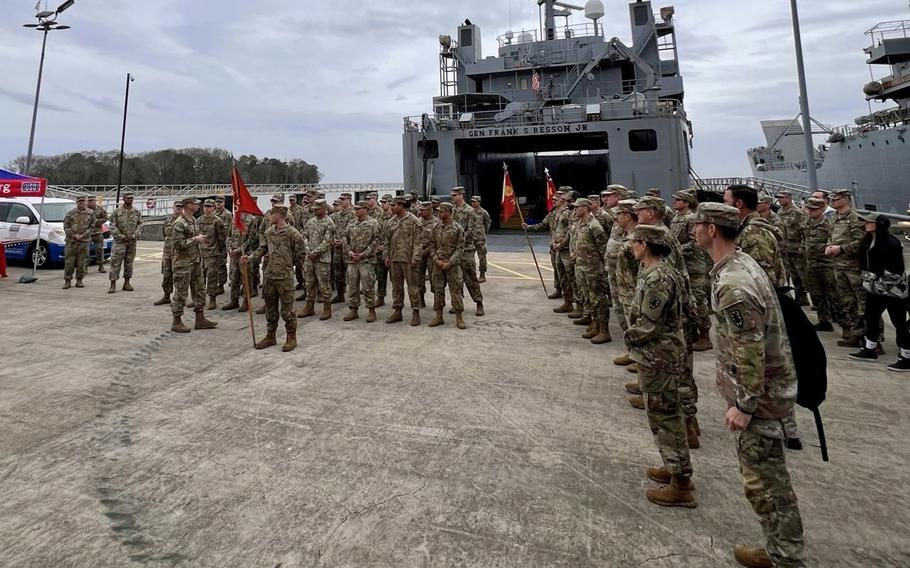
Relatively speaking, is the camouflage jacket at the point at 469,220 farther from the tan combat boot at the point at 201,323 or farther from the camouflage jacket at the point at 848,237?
the camouflage jacket at the point at 848,237

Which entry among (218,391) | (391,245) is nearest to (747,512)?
(218,391)

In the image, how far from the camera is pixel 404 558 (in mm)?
2057

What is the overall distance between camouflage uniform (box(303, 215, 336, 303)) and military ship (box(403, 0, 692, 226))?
8602mm

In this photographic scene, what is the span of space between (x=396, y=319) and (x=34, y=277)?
8.66 metres

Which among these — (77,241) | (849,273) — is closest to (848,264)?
(849,273)

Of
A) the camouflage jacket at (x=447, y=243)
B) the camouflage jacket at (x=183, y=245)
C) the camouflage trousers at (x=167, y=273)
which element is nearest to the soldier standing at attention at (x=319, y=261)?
the camouflage jacket at (x=183, y=245)

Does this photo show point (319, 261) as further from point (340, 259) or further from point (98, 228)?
point (98, 228)

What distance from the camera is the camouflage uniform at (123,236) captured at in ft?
28.2

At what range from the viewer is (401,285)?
21.4 ft

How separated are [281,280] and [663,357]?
4.22m

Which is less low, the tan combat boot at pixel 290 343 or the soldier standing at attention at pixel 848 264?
the soldier standing at attention at pixel 848 264

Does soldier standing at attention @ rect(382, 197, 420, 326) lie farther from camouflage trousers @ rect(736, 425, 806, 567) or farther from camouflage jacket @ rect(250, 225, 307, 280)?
camouflage trousers @ rect(736, 425, 806, 567)

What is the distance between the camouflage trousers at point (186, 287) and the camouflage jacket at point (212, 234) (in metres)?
1.38

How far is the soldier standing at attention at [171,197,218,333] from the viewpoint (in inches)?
237
